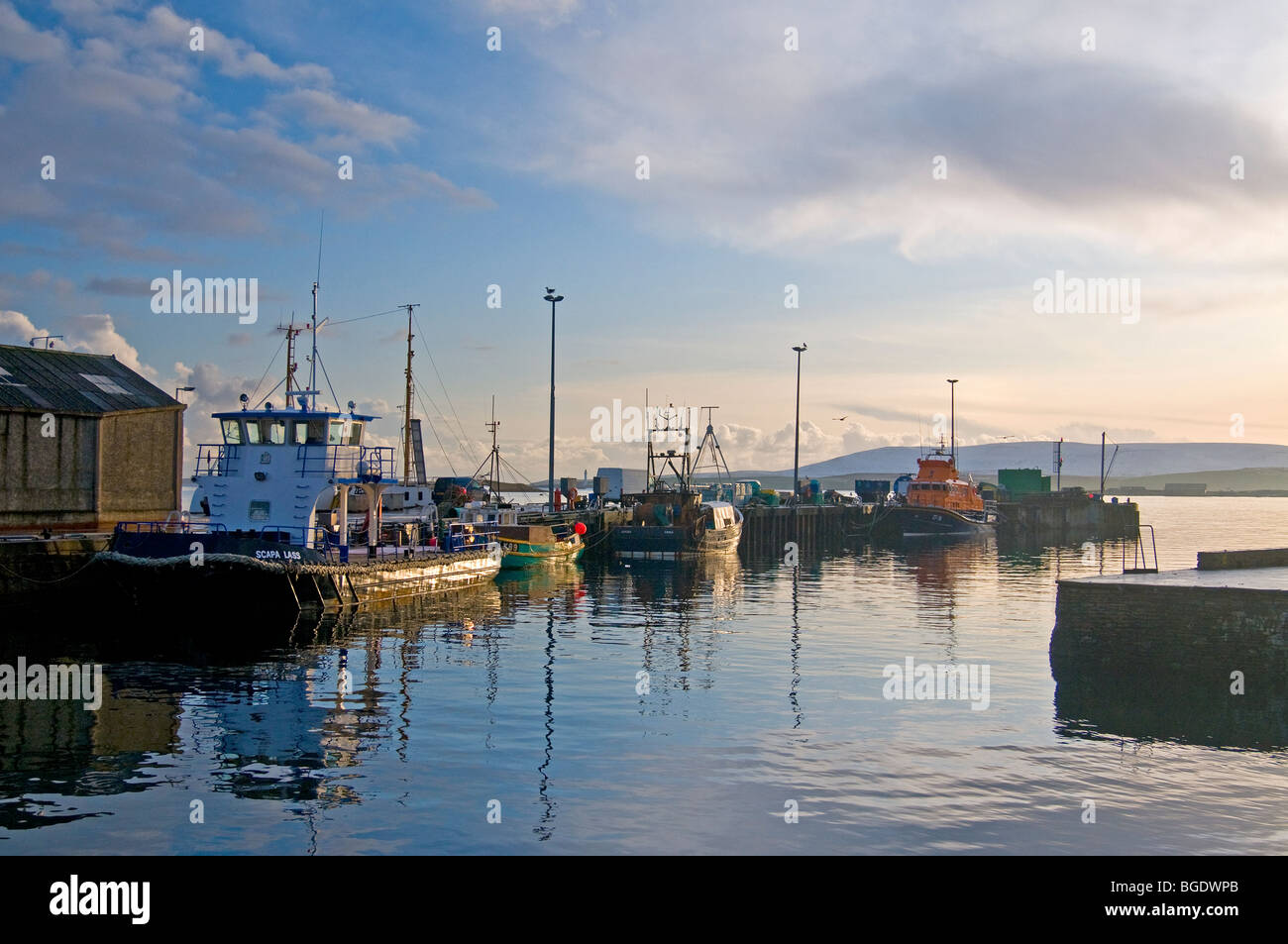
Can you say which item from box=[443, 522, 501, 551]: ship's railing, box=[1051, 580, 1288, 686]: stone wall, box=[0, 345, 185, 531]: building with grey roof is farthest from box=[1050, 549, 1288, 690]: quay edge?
box=[0, 345, 185, 531]: building with grey roof

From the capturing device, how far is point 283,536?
32312mm

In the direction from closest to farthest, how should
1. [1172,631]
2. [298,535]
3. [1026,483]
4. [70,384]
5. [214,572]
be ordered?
[1172,631]
[214,572]
[298,535]
[70,384]
[1026,483]

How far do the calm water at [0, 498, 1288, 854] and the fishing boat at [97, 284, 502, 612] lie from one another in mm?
1400

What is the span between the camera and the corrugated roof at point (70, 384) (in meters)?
41.9

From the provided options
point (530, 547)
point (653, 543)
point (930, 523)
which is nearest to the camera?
point (530, 547)

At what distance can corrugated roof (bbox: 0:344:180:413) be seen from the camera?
41.9m

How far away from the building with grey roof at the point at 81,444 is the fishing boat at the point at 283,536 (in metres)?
4.03

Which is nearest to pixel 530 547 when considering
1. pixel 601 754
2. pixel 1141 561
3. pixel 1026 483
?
pixel 1141 561

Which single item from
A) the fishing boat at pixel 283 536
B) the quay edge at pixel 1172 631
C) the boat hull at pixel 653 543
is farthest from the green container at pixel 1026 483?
the quay edge at pixel 1172 631

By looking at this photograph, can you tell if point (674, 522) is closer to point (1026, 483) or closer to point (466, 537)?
point (466, 537)

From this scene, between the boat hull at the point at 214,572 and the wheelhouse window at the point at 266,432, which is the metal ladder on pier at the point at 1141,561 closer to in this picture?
the boat hull at the point at 214,572

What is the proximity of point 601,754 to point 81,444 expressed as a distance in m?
35.2
